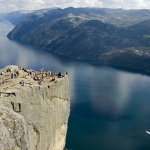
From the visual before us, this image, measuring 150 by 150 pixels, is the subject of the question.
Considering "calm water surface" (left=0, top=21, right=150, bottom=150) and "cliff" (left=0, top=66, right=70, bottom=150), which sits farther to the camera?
"calm water surface" (left=0, top=21, right=150, bottom=150)

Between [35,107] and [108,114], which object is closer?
[35,107]

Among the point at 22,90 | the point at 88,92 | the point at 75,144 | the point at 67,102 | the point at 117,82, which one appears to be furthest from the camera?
the point at 117,82

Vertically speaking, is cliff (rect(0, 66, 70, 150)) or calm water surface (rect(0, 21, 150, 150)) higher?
cliff (rect(0, 66, 70, 150))

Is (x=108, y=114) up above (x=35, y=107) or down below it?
below

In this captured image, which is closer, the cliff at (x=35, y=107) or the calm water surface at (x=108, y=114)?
the cliff at (x=35, y=107)

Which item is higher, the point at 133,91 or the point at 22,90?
the point at 22,90

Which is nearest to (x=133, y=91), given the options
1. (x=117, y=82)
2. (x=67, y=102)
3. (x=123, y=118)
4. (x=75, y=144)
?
(x=117, y=82)

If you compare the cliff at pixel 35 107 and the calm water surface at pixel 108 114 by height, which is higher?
the cliff at pixel 35 107

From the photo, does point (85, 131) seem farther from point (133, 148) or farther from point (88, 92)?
point (88, 92)
